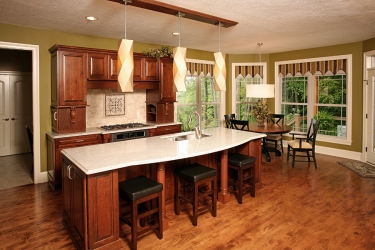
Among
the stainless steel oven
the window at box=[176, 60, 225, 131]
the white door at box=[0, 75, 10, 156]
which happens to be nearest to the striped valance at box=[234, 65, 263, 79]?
the window at box=[176, 60, 225, 131]

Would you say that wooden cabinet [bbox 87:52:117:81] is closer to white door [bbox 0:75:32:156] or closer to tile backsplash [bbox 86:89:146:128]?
tile backsplash [bbox 86:89:146:128]

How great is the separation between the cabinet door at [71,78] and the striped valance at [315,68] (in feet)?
16.2

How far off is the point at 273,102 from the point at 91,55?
4.87m

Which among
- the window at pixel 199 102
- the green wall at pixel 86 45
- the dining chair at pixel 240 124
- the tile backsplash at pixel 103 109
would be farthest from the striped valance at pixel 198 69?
the dining chair at pixel 240 124

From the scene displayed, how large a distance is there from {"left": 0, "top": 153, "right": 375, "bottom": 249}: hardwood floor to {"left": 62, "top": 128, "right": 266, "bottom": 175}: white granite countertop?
84 centimetres

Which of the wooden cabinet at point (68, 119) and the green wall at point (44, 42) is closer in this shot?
the green wall at point (44, 42)

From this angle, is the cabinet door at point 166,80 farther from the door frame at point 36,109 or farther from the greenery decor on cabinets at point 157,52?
the door frame at point 36,109

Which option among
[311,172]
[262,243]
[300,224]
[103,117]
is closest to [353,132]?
[311,172]

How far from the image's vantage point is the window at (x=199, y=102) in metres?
6.73

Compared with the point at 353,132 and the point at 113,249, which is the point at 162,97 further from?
the point at 353,132

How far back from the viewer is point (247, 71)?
7.38 metres

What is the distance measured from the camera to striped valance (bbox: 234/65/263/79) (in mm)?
7379

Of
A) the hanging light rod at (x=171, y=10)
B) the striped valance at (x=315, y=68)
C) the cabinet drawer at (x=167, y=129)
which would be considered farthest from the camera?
the striped valance at (x=315, y=68)

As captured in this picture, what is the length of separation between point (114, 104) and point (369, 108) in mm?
5137
